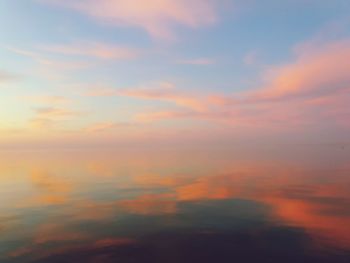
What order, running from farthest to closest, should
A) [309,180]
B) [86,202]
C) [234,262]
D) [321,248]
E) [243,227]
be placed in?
[309,180] → [86,202] → [243,227] → [321,248] → [234,262]

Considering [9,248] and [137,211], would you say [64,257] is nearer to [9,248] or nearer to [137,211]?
[9,248]

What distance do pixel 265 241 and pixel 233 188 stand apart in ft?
80.5

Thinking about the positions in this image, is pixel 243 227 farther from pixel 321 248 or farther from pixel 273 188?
pixel 273 188

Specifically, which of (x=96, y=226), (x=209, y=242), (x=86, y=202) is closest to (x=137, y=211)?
(x=96, y=226)

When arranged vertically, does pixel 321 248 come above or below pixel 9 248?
below

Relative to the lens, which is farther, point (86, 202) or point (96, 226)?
point (86, 202)

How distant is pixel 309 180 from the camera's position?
191 ft

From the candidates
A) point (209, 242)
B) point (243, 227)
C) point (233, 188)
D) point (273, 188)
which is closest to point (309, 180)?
point (273, 188)

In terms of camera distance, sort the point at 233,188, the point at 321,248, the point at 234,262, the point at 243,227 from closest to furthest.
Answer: the point at 234,262
the point at 321,248
the point at 243,227
the point at 233,188

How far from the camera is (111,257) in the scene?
73.7 feet

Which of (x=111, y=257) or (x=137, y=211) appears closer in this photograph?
(x=111, y=257)

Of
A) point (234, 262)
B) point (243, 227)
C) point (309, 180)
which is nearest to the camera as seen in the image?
point (234, 262)

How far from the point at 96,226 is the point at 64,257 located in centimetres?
753

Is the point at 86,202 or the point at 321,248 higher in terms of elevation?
the point at 86,202
